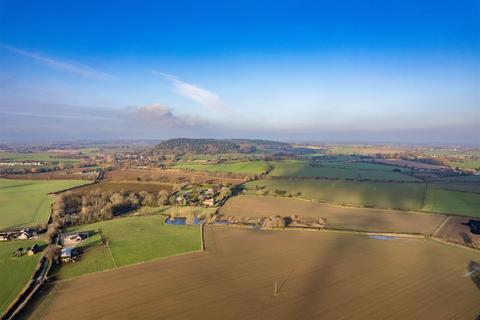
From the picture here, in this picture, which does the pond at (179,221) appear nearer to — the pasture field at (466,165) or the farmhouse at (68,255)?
the farmhouse at (68,255)

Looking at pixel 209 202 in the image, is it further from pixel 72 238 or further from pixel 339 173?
pixel 339 173

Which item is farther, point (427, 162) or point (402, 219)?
point (427, 162)

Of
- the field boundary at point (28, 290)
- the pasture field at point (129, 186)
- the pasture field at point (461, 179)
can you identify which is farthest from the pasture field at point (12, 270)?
the pasture field at point (461, 179)

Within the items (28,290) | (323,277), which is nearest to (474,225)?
(323,277)

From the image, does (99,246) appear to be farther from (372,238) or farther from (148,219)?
(372,238)

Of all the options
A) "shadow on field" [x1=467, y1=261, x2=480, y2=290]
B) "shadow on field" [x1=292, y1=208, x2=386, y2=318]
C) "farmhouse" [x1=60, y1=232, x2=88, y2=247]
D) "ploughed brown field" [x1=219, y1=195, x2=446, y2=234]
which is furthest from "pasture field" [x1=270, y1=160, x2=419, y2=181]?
"farmhouse" [x1=60, y1=232, x2=88, y2=247]

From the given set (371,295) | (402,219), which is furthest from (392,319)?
(402,219)
